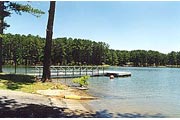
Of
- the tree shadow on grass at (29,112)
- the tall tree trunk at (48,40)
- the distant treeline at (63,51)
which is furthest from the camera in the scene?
the distant treeline at (63,51)

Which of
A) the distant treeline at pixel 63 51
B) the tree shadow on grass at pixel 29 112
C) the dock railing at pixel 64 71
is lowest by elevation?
the tree shadow on grass at pixel 29 112

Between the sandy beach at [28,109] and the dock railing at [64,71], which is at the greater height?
the dock railing at [64,71]

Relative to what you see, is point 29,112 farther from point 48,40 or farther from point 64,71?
point 64,71

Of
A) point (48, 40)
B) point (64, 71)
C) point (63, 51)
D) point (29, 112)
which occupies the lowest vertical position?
point (29, 112)

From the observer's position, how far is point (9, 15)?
106ft

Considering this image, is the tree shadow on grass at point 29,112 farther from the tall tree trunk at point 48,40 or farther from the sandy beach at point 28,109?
the tall tree trunk at point 48,40

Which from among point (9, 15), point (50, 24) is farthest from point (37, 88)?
point (9, 15)

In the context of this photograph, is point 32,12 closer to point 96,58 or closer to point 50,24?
point 50,24

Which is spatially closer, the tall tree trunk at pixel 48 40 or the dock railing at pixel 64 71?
the tall tree trunk at pixel 48 40

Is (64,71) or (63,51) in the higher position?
(63,51)

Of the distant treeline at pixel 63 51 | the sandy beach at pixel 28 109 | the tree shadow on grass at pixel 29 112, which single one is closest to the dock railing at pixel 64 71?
the sandy beach at pixel 28 109

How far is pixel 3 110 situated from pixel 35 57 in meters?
118

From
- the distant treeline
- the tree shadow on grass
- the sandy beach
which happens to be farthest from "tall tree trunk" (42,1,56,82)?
the distant treeline

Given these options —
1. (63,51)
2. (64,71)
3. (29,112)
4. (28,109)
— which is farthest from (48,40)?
(63,51)
